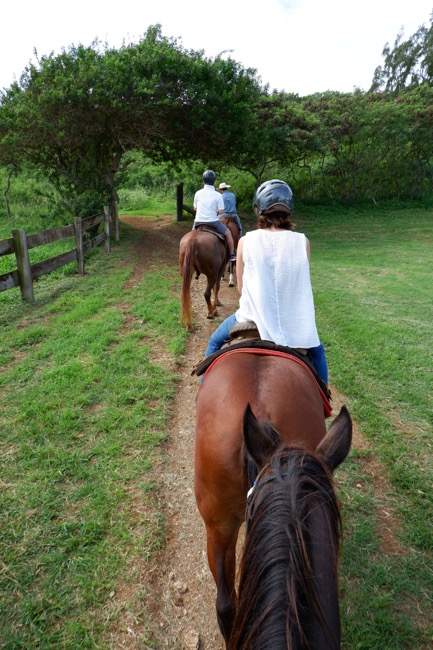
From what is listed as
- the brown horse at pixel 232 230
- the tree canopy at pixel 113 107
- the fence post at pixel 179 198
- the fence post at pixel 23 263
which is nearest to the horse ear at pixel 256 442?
the fence post at pixel 23 263

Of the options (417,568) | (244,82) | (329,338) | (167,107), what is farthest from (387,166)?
(417,568)

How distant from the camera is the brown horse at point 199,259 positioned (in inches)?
231

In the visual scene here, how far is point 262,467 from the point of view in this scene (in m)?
1.34

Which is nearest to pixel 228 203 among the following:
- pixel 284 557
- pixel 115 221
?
pixel 115 221

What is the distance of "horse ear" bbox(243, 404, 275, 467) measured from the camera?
135cm

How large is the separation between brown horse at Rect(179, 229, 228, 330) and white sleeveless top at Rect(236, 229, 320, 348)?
3374mm

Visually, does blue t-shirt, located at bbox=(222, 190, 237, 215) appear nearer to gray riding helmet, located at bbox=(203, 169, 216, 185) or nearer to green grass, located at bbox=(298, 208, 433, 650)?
gray riding helmet, located at bbox=(203, 169, 216, 185)

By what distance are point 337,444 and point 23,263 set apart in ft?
22.8

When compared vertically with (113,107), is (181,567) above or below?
below

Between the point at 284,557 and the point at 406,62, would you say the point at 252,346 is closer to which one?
the point at 284,557

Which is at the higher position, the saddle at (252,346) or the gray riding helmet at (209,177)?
the gray riding helmet at (209,177)

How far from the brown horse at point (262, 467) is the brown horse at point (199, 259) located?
3773 mm

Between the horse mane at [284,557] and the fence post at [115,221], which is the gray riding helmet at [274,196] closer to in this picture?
the horse mane at [284,557]

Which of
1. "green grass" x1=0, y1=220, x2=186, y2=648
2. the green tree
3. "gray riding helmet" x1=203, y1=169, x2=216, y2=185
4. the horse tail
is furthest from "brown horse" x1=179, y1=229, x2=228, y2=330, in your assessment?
the green tree
